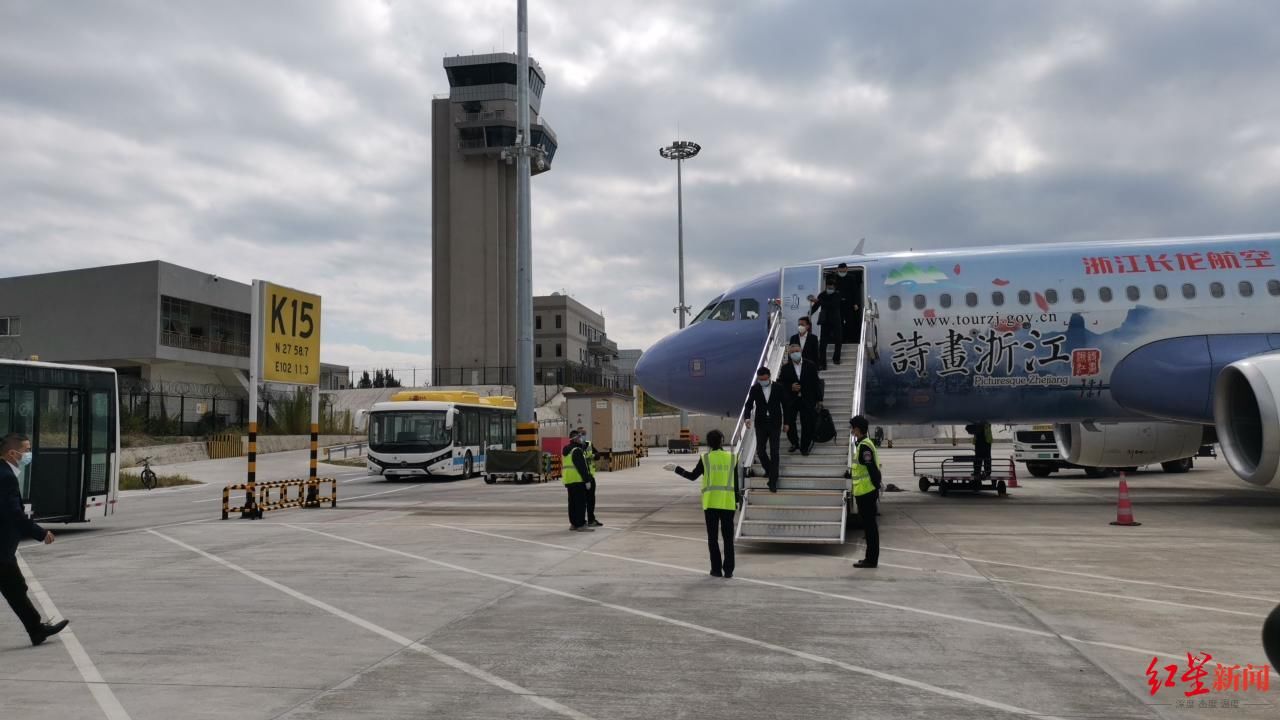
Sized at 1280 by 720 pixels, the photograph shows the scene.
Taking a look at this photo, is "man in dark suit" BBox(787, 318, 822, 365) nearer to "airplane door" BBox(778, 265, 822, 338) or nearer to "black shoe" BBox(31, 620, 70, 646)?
"airplane door" BBox(778, 265, 822, 338)

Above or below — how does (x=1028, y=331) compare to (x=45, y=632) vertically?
above

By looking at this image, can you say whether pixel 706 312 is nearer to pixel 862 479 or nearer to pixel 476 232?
pixel 862 479

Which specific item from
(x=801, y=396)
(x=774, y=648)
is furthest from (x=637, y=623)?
(x=801, y=396)

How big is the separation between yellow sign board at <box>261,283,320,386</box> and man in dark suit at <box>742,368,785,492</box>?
1055cm

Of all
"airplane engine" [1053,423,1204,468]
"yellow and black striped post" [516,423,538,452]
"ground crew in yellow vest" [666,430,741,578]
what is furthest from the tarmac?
"yellow and black striped post" [516,423,538,452]

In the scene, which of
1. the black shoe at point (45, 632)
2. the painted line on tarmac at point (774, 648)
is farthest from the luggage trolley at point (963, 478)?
the black shoe at point (45, 632)

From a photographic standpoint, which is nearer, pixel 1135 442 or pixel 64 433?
pixel 64 433

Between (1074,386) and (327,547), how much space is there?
Result: 14104mm

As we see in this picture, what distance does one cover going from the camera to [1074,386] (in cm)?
1756

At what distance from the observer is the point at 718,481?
1013 centimetres

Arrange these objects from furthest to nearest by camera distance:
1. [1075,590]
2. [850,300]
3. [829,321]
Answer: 1. [850,300]
2. [829,321]
3. [1075,590]

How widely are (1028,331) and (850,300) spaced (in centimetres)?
349

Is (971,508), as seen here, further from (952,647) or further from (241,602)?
(241,602)

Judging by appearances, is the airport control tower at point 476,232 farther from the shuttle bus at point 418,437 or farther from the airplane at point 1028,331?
the airplane at point 1028,331
